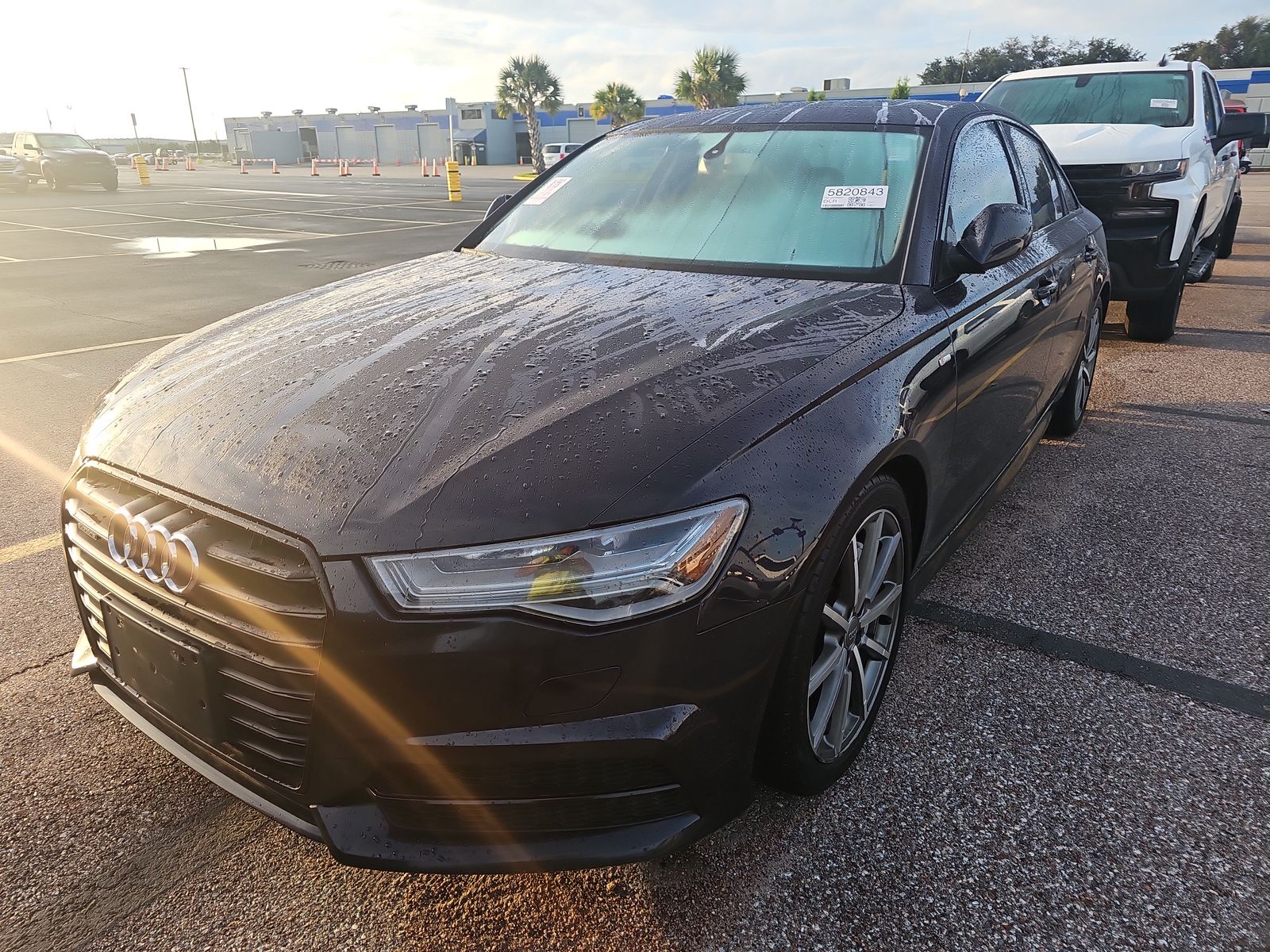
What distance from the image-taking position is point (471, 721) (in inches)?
59.5

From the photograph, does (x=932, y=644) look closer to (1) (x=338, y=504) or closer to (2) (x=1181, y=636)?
(2) (x=1181, y=636)

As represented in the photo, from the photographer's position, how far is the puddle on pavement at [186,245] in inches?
502

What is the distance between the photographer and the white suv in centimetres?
609

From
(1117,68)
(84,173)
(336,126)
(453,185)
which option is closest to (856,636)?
(1117,68)

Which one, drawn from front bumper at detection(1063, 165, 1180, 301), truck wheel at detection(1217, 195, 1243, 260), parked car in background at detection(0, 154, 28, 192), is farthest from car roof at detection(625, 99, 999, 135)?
parked car in background at detection(0, 154, 28, 192)

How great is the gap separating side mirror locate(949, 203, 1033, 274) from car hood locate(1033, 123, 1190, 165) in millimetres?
3952

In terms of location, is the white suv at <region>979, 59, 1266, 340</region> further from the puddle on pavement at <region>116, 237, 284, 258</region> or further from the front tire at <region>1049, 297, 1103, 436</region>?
the puddle on pavement at <region>116, 237, 284, 258</region>

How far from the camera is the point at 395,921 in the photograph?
5.95 feet

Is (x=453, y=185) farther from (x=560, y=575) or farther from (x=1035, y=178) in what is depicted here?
(x=560, y=575)

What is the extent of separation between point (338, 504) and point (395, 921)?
2.95ft

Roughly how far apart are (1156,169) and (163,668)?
6.70 m

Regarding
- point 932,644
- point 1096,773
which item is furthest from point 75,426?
point 1096,773

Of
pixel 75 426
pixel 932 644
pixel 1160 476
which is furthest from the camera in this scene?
pixel 75 426

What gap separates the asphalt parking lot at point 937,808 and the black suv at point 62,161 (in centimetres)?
2894
